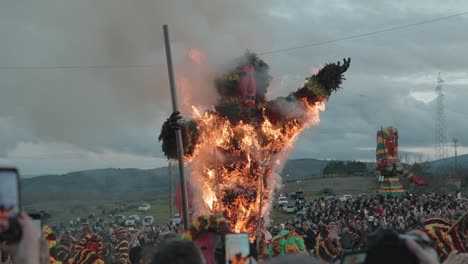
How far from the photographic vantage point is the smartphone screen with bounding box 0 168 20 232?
319 cm

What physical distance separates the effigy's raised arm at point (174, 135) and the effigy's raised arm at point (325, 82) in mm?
2653

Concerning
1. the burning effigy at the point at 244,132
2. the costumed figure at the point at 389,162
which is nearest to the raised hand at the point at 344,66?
the burning effigy at the point at 244,132

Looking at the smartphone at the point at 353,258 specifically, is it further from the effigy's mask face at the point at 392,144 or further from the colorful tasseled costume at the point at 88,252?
the effigy's mask face at the point at 392,144

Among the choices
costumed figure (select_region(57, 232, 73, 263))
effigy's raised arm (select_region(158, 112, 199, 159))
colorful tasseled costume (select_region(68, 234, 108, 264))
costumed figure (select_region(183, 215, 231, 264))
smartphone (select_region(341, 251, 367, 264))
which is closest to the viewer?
smartphone (select_region(341, 251, 367, 264))

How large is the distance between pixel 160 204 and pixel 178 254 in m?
61.5

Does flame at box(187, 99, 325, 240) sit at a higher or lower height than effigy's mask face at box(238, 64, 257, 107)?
lower

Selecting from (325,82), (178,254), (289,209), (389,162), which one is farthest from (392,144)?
(178,254)

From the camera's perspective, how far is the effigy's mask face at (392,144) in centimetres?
3600

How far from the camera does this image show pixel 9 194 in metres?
3.26

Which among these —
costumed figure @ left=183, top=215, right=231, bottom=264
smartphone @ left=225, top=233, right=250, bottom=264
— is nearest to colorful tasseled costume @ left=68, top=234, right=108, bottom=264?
costumed figure @ left=183, top=215, right=231, bottom=264

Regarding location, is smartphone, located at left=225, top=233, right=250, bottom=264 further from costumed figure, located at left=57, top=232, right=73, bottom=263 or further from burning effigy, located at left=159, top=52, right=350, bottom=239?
burning effigy, located at left=159, top=52, right=350, bottom=239

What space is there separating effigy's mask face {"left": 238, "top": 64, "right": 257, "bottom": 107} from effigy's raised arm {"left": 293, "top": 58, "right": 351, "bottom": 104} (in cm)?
119

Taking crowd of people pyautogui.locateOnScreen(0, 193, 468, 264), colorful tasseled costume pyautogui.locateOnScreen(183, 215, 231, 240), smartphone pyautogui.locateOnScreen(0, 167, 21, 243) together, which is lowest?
crowd of people pyautogui.locateOnScreen(0, 193, 468, 264)

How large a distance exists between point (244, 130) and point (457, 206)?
1580 cm
